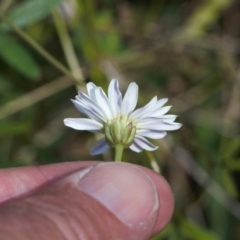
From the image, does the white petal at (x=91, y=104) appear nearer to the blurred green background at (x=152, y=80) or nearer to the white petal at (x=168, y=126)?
the white petal at (x=168, y=126)

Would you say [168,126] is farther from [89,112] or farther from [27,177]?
[27,177]

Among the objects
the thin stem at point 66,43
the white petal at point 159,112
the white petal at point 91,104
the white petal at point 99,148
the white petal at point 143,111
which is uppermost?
the thin stem at point 66,43

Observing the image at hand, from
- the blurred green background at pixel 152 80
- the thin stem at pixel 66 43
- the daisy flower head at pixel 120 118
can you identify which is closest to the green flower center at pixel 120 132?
the daisy flower head at pixel 120 118

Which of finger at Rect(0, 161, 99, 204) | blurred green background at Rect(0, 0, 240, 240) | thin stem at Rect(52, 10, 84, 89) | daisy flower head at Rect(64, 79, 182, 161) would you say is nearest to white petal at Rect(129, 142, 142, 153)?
daisy flower head at Rect(64, 79, 182, 161)

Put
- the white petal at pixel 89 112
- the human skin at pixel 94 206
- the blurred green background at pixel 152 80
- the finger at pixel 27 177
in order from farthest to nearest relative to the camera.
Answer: the blurred green background at pixel 152 80, the finger at pixel 27 177, the white petal at pixel 89 112, the human skin at pixel 94 206

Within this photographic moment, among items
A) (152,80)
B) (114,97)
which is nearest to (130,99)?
(114,97)

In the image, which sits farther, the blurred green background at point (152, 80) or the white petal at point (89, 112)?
the blurred green background at point (152, 80)

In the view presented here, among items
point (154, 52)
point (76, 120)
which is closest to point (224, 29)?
point (154, 52)
